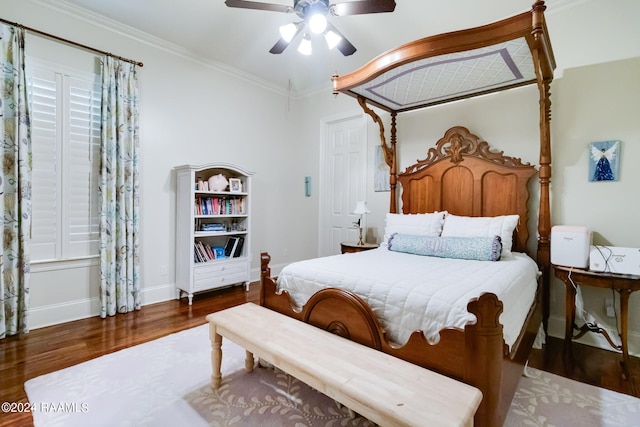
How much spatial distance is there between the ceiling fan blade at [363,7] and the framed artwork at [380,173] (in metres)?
1.95

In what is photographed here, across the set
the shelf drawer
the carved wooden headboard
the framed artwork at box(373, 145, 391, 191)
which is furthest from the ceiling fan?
the shelf drawer

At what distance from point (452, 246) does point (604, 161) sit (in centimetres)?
140

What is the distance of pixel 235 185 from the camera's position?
3852 mm

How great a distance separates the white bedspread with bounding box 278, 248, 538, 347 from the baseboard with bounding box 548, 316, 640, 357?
71cm

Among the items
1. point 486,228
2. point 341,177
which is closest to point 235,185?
point 341,177

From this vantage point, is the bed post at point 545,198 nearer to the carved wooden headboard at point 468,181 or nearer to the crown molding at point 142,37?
the carved wooden headboard at point 468,181

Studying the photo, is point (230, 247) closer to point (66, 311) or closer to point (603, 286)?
point (66, 311)

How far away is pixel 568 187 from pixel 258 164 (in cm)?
365

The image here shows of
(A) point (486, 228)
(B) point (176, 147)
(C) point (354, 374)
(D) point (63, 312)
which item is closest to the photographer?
(C) point (354, 374)

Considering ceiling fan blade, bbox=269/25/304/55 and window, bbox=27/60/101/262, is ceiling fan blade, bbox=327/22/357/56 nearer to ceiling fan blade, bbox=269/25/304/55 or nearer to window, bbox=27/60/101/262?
ceiling fan blade, bbox=269/25/304/55

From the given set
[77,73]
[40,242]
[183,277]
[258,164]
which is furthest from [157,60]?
[183,277]

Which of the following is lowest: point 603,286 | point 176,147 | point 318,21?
point 603,286

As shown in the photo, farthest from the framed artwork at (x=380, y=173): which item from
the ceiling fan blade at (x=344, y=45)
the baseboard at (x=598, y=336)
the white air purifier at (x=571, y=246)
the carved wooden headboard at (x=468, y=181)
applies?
the baseboard at (x=598, y=336)

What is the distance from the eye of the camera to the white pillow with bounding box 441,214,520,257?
2576 mm
